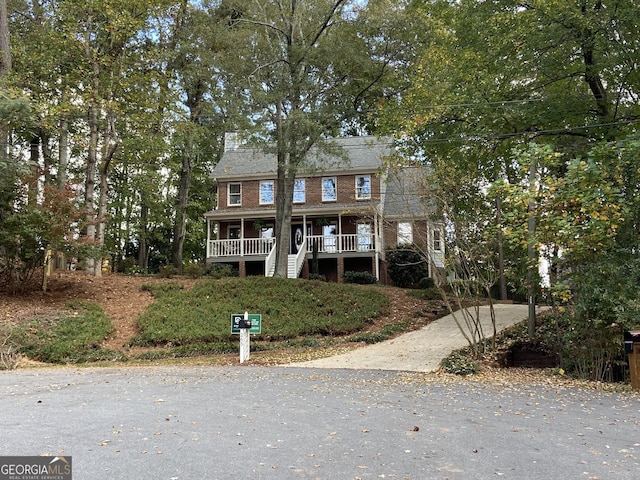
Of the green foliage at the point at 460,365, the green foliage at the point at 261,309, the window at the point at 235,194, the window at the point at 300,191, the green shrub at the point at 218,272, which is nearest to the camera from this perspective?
the green foliage at the point at 460,365

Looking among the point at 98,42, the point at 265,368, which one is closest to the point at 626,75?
the point at 265,368

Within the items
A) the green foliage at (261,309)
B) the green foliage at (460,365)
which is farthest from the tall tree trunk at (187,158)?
the green foliage at (460,365)

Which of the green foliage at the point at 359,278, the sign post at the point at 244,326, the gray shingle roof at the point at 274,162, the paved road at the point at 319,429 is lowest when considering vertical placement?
the paved road at the point at 319,429

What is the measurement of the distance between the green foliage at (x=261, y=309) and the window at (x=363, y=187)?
811 centimetres

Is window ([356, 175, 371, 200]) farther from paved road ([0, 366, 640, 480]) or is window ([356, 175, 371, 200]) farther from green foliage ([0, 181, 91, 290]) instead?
paved road ([0, 366, 640, 480])

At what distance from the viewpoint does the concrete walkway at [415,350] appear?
1168 centimetres

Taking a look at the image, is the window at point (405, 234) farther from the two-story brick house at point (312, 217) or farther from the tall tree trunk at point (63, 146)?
the tall tree trunk at point (63, 146)

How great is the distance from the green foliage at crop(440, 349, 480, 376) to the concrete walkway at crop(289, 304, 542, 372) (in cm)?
38

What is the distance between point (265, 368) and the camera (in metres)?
10.9

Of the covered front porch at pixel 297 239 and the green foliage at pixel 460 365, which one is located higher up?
the covered front porch at pixel 297 239

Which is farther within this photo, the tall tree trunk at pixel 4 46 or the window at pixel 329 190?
the window at pixel 329 190

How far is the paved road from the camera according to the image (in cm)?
407

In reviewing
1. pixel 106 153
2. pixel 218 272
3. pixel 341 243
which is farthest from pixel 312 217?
pixel 106 153

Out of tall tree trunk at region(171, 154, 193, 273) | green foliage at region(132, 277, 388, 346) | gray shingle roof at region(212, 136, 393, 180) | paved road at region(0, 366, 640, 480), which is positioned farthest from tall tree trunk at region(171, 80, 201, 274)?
paved road at region(0, 366, 640, 480)
